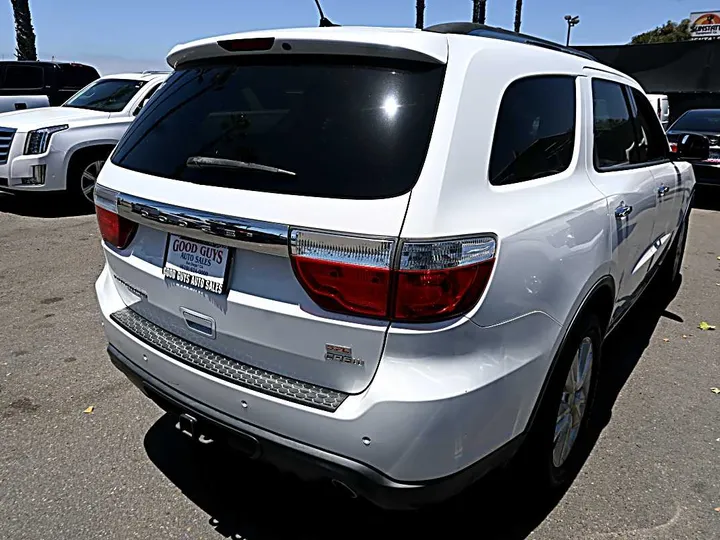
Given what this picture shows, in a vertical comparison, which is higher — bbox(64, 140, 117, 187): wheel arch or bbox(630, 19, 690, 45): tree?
bbox(630, 19, 690, 45): tree

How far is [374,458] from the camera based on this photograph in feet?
6.09

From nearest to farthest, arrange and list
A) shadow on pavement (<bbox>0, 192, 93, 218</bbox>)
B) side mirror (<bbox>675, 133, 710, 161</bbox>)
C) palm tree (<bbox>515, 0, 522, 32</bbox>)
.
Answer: side mirror (<bbox>675, 133, 710, 161</bbox>) → shadow on pavement (<bbox>0, 192, 93, 218</bbox>) → palm tree (<bbox>515, 0, 522, 32</bbox>)

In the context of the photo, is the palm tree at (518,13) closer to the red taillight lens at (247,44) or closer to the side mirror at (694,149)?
the side mirror at (694,149)

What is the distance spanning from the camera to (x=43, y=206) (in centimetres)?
885

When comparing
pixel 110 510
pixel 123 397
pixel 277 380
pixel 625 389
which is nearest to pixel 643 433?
pixel 625 389

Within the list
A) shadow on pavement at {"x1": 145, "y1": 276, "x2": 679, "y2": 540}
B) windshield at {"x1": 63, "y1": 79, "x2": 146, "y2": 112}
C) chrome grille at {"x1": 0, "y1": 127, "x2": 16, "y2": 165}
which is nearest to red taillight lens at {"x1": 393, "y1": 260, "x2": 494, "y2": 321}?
shadow on pavement at {"x1": 145, "y1": 276, "x2": 679, "y2": 540}

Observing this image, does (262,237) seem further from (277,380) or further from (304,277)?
(277,380)

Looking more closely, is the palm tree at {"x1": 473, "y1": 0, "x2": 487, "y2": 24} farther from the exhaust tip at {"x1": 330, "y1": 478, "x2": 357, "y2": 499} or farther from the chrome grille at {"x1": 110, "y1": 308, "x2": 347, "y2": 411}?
the exhaust tip at {"x1": 330, "y1": 478, "x2": 357, "y2": 499}

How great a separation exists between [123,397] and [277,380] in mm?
1861

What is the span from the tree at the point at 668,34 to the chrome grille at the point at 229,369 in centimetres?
5918

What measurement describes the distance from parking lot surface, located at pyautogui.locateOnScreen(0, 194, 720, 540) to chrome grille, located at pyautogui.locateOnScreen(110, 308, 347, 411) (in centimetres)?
32

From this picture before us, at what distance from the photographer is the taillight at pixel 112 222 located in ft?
8.07

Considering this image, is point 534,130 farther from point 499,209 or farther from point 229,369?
point 229,369

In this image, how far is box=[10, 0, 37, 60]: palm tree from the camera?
56.2ft
